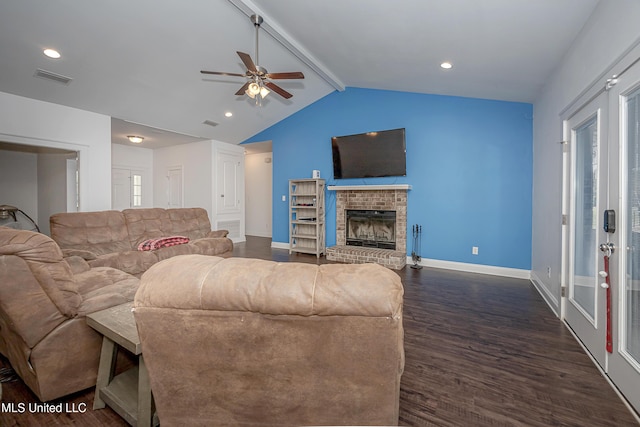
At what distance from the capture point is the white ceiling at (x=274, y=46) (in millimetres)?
2594

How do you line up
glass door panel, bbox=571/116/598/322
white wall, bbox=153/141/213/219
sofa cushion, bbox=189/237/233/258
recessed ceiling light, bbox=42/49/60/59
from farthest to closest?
white wall, bbox=153/141/213/219 → sofa cushion, bbox=189/237/233/258 → recessed ceiling light, bbox=42/49/60/59 → glass door panel, bbox=571/116/598/322

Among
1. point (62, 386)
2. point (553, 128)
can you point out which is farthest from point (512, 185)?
point (62, 386)

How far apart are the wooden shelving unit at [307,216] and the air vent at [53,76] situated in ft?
12.6

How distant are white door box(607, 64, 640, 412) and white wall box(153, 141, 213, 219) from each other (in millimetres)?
6763

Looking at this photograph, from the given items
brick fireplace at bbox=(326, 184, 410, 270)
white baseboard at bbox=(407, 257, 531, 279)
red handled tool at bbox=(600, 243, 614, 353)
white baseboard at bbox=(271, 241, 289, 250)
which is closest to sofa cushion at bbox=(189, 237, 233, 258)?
brick fireplace at bbox=(326, 184, 410, 270)

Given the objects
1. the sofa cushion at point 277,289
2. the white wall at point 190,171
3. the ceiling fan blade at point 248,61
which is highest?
the ceiling fan blade at point 248,61

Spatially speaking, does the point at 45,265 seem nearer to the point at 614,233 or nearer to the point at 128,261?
the point at 128,261

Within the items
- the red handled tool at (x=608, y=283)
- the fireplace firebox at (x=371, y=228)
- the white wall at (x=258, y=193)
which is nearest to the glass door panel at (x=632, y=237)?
the red handled tool at (x=608, y=283)

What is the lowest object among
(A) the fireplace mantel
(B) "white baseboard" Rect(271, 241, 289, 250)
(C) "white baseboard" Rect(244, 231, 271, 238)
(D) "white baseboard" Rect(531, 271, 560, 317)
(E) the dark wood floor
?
(E) the dark wood floor

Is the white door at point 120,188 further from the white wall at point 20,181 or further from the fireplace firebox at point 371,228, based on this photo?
the fireplace firebox at point 371,228

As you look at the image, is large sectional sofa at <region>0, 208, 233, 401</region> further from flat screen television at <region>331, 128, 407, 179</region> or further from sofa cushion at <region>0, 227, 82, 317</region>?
flat screen television at <region>331, 128, 407, 179</region>

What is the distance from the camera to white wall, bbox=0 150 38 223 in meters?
Answer: 6.29

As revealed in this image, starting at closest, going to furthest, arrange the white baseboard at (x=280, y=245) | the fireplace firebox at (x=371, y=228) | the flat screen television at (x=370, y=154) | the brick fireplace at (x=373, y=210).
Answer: the brick fireplace at (x=373, y=210), the flat screen television at (x=370, y=154), the fireplace firebox at (x=371, y=228), the white baseboard at (x=280, y=245)

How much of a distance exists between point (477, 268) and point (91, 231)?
5454 mm
